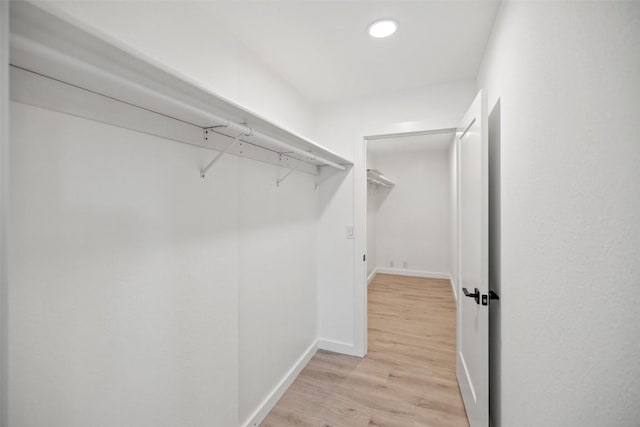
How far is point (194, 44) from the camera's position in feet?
4.54

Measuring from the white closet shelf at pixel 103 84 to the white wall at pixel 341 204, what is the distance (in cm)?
137

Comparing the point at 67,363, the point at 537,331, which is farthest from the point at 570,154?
the point at 67,363

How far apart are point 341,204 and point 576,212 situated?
2.01 metres

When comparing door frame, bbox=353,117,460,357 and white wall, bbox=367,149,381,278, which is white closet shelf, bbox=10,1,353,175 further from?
white wall, bbox=367,149,381,278

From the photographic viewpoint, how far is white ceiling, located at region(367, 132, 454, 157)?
15.3 ft

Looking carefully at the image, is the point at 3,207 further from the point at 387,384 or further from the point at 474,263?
the point at 387,384

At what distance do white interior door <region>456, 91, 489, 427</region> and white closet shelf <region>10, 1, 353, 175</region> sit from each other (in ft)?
3.61

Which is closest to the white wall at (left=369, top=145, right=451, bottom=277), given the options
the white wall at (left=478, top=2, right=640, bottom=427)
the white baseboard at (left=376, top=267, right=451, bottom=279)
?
the white baseboard at (left=376, top=267, right=451, bottom=279)

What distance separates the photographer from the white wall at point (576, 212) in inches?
22.3

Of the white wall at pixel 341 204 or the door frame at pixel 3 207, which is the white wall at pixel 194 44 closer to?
the door frame at pixel 3 207

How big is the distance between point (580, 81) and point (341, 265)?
2.21 metres

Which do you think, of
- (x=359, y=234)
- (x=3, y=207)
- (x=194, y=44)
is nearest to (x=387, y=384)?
(x=359, y=234)

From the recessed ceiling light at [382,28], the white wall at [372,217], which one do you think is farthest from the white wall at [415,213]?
the recessed ceiling light at [382,28]

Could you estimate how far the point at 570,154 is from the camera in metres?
0.74
